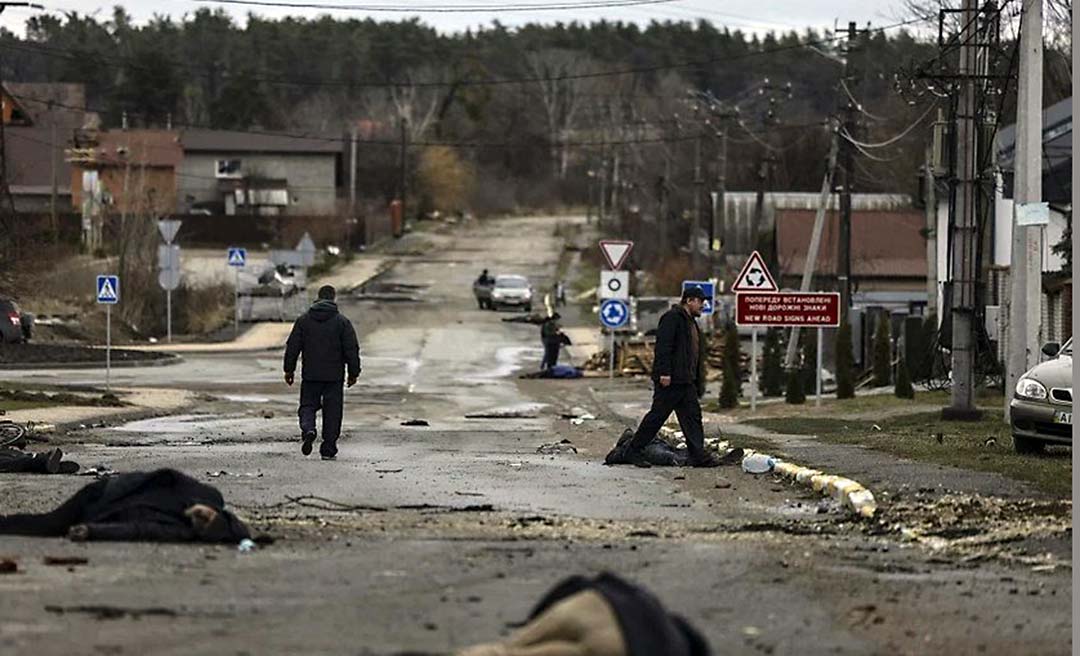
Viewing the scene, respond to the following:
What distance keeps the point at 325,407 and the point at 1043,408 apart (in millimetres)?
7727

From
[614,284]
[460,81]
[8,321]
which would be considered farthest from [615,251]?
[460,81]

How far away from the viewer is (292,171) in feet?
411

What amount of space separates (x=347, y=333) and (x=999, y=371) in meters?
17.5

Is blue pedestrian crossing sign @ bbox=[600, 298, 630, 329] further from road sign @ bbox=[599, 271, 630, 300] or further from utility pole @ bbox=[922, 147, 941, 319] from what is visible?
utility pole @ bbox=[922, 147, 941, 319]

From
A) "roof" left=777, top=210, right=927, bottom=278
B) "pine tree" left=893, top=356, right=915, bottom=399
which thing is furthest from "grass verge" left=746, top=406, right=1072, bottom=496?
"roof" left=777, top=210, right=927, bottom=278

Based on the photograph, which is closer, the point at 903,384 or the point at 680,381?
the point at 680,381

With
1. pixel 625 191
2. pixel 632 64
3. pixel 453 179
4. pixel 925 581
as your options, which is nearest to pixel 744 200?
pixel 625 191

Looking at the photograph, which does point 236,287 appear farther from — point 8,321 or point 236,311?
point 8,321

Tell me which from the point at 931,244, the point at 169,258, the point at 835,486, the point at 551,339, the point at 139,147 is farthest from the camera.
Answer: the point at 139,147

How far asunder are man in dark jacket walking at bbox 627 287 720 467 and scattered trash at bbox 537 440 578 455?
2.83 metres

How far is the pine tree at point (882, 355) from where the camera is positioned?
41219 millimetres

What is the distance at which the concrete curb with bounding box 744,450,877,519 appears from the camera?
1538 centimetres

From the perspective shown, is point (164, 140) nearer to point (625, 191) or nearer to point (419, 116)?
point (625, 191)

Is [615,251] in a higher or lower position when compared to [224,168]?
lower
